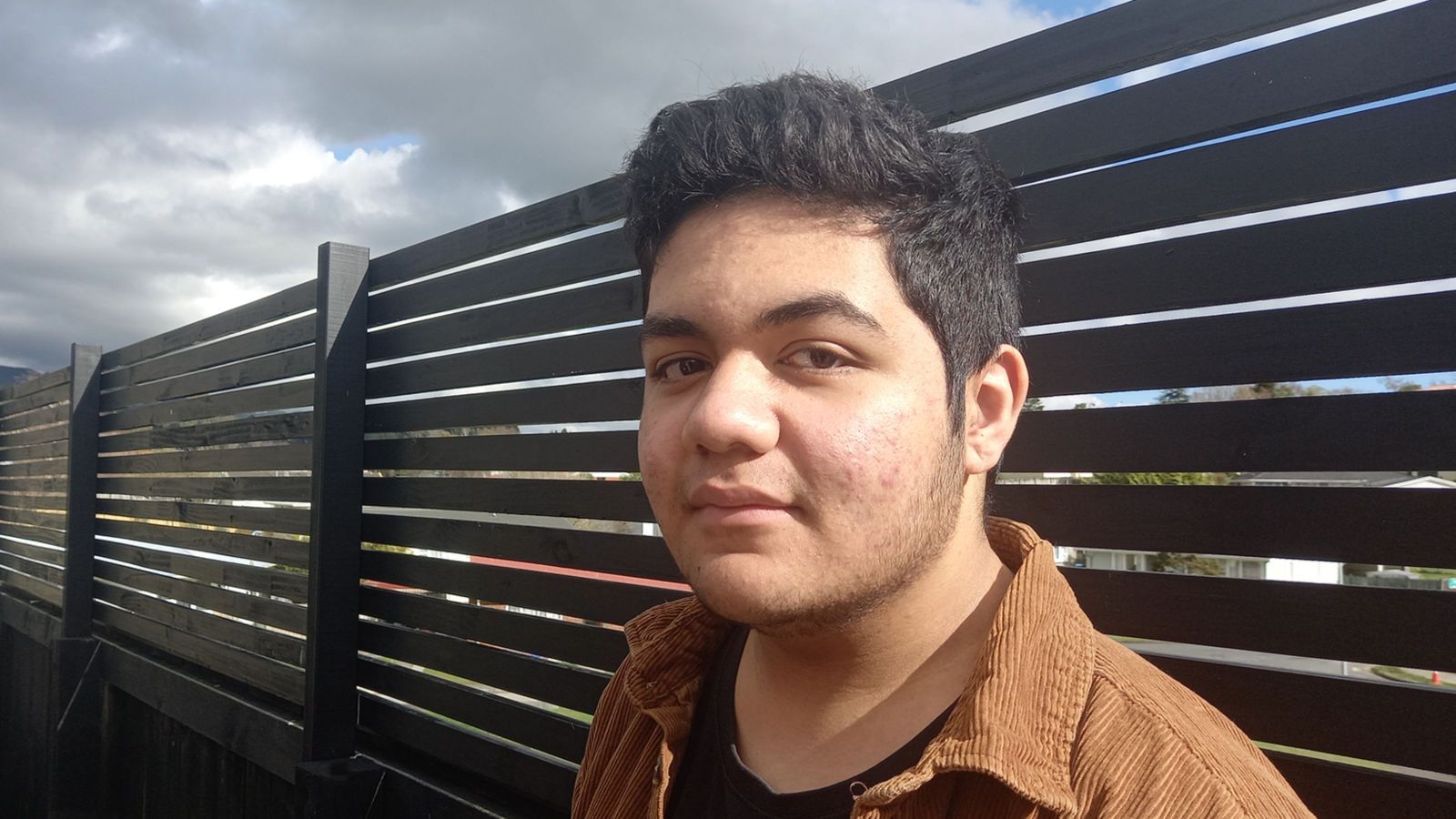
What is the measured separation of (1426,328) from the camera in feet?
4.81

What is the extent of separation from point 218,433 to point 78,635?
2.65 m

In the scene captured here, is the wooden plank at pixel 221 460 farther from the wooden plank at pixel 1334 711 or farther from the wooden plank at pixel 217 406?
the wooden plank at pixel 1334 711

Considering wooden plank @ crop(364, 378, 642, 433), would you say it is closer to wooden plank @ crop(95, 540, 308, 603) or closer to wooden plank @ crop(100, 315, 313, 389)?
wooden plank @ crop(100, 315, 313, 389)

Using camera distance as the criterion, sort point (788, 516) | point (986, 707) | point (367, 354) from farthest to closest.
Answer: point (367, 354), point (788, 516), point (986, 707)

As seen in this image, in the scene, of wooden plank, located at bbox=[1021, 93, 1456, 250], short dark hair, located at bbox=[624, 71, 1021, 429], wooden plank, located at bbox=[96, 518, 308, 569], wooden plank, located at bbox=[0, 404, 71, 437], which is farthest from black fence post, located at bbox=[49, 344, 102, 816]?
wooden plank, located at bbox=[1021, 93, 1456, 250]

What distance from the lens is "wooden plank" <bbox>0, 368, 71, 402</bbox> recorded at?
7.53m

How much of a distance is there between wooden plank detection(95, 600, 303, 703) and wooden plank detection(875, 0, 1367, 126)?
3568mm

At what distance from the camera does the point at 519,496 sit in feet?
10.4

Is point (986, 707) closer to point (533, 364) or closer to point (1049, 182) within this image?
point (1049, 182)

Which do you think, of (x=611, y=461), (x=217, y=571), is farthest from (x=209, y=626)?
(x=611, y=461)

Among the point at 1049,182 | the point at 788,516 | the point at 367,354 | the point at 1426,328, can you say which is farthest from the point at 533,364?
the point at 1426,328

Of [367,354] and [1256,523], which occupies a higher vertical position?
[367,354]

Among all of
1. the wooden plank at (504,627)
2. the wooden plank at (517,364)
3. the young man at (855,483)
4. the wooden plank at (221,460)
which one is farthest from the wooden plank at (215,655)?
the young man at (855,483)

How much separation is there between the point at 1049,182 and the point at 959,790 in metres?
1.22
